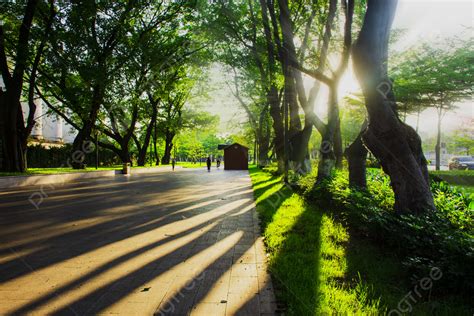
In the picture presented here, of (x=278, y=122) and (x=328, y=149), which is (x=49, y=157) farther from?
(x=328, y=149)

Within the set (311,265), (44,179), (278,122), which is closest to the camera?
(311,265)

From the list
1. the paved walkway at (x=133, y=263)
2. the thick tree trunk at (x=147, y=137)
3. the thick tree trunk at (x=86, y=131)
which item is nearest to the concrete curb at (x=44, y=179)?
the thick tree trunk at (x=86, y=131)

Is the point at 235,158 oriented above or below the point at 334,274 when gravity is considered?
above

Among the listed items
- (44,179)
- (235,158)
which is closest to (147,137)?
(235,158)

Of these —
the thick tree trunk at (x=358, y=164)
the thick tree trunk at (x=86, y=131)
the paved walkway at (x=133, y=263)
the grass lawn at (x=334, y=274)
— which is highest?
the thick tree trunk at (x=86, y=131)

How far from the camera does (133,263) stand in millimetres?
4332

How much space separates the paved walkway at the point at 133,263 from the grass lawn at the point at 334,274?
286 mm

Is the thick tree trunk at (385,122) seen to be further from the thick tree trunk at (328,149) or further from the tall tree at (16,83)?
the tall tree at (16,83)

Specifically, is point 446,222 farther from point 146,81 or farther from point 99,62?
point 146,81

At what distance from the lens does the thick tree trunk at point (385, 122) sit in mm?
5414

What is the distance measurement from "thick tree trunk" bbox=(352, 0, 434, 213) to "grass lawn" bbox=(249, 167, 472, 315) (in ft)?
4.32

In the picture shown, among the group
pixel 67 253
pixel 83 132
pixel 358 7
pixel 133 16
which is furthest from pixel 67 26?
pixel 67 253

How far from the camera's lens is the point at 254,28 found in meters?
17.2

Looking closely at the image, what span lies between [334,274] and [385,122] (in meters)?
3.13
